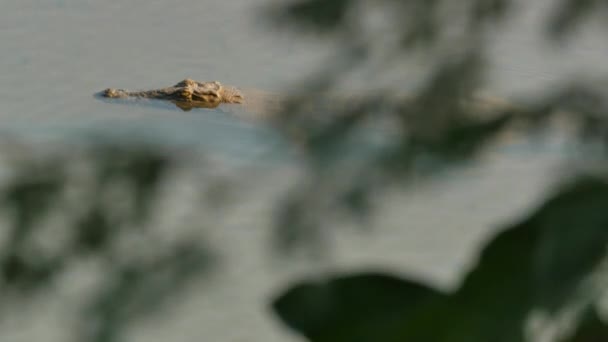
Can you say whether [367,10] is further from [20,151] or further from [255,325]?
[255,325]

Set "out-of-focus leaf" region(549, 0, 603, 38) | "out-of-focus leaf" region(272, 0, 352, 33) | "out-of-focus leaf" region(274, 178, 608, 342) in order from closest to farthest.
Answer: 1. "out-of-focus leaf" region(272, 0, 352, 33)
2. "out-of-focus leaf" region(549, 0, 603, 38)
3. "out-of-focus leaf" region(274, 178, 608, 342)

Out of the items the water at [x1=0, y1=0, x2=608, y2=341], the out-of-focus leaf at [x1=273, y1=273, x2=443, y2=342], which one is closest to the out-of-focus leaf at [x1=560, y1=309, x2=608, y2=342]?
the out-of-focus leaf at [x1=273, y1=273, x2=443, y2=342]

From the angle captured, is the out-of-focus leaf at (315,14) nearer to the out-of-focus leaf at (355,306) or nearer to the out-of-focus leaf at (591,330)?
the out-of-focus leaf at (355,306)

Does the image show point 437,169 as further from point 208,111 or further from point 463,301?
point 208,111

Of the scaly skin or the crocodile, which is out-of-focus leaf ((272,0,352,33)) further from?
the scaly skin

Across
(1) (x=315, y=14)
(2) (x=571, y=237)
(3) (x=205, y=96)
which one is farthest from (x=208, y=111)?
(1) (x=315, y=14)
